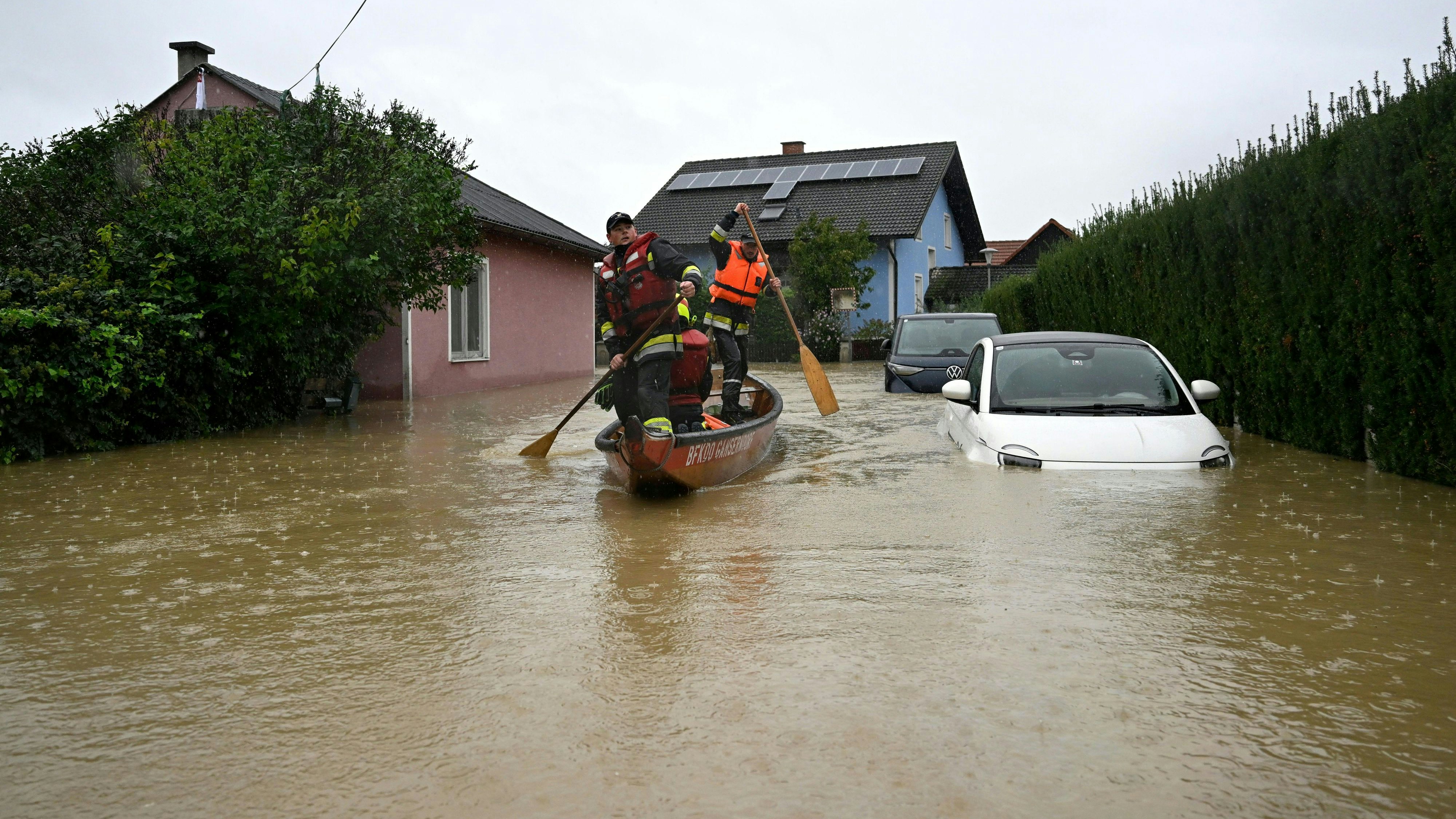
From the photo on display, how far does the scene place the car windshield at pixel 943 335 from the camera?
18.7 m

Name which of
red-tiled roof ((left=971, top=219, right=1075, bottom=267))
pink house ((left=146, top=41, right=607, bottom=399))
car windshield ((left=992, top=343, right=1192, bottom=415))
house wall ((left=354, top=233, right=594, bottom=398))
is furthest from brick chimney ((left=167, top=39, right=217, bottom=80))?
red-tiled roof ((left=971, top=219, right=1075, bottom=267))

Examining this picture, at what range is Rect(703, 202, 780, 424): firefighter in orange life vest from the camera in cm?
1220

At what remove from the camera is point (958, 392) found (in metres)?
9.56

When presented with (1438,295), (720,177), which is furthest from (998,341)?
(720,177)

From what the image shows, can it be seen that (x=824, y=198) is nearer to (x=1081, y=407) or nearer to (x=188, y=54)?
(x=188, y=54)

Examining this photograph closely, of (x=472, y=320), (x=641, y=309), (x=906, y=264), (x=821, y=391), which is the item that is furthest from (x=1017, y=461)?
(x=906, y=264)

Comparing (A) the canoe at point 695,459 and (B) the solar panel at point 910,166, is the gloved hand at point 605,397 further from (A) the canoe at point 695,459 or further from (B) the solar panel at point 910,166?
(B) the solar panel at point 910,166

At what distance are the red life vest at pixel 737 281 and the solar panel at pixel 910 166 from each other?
28.7 metres

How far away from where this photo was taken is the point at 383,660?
4.49 metres

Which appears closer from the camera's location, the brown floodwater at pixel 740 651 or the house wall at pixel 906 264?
the brown floodwater at pixel 740 651

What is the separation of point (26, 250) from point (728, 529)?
829cm

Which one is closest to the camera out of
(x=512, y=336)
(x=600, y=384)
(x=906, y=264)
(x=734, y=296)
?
(x=600, y=384)

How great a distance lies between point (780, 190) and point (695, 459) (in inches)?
1329

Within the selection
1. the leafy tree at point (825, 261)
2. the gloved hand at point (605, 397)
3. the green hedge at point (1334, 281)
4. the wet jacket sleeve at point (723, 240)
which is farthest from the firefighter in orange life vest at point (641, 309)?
the leafy tree at point (825, 261)
